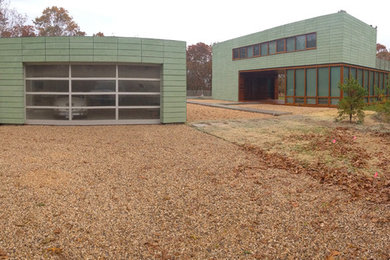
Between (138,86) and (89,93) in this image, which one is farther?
(138,86)

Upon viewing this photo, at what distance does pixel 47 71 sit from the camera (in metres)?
12.6

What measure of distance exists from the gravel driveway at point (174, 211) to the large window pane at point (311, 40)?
60.0 ft

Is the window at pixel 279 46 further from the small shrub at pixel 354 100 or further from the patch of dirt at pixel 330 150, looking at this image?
the patch of dirt at pixel 330 150

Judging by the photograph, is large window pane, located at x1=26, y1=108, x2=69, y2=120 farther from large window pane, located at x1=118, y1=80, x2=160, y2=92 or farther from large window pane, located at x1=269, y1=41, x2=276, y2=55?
large window pane, located at x1=269, y1=41, x2=276, y2=55

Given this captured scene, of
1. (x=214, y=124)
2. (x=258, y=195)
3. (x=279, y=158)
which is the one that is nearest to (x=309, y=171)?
(x=279, y=158)

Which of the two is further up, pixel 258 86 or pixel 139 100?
pixel 258 86

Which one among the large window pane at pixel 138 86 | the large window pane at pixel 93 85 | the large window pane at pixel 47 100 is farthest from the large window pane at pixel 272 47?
the large window pane at pixel 47 100

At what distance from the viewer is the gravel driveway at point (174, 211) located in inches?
125

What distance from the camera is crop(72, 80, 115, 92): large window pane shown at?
12.6m

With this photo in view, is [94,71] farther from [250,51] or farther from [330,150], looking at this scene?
[250,51]

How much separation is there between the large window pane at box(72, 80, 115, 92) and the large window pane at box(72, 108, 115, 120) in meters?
0.80

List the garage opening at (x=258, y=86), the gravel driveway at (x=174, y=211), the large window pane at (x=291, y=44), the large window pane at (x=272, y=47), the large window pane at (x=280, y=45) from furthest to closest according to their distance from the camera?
the garage opening at (x=258, y=86), the large window pane at (x=272, y=47), the large window pane at (x=280, y=45), the large window pane at (x=291, y=44), the gravel driveway at (x=174, y=211)

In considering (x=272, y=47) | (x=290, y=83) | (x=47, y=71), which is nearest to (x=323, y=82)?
(x=290, y=83)

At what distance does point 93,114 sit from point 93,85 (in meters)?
1.15
